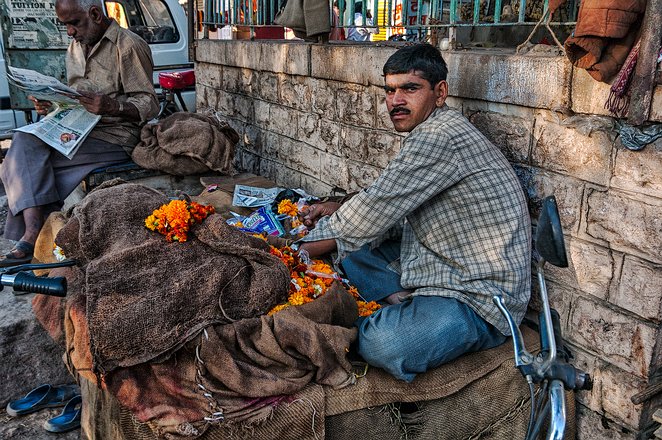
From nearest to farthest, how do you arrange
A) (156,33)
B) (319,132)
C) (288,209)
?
(288,209), (319,132), (156,33)

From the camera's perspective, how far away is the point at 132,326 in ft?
8.89

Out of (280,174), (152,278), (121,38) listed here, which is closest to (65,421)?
(152,278)

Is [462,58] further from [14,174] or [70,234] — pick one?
[14,174]

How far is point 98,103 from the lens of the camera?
4.82 m

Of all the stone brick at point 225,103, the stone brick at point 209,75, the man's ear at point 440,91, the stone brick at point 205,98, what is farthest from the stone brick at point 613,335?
the stone brick at point 205,98

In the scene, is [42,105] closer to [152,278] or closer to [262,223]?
[262,223]

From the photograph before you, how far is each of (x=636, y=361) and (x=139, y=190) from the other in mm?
2612

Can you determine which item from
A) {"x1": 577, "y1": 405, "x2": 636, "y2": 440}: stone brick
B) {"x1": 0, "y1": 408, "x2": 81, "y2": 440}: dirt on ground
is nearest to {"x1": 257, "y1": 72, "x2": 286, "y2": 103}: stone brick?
{"x1": 0, "y1": 408, "x2": 81, "y2": 440}: dirt on ground

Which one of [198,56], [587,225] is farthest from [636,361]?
[198,56]

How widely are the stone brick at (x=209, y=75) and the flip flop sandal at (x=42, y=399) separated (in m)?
4.01

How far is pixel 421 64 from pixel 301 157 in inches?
99.8

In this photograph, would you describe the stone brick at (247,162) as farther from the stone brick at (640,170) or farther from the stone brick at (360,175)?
the stone brick at (640,170)

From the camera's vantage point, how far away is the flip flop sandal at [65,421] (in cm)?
364

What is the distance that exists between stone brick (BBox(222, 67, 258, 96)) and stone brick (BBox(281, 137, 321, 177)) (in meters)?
0.86
